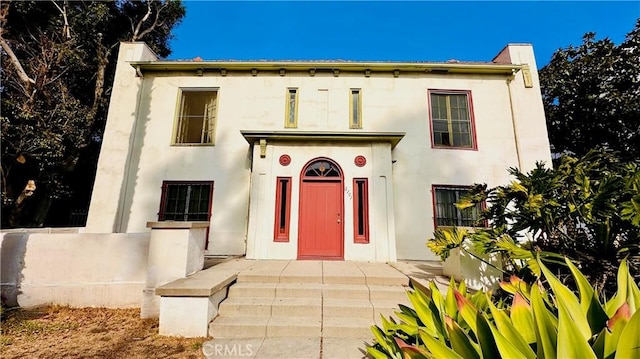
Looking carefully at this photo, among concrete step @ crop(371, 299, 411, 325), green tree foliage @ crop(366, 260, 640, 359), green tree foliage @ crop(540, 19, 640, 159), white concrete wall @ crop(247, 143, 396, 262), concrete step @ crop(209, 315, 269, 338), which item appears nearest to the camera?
green tree foliage @ crop(366, 260, 640, 359)

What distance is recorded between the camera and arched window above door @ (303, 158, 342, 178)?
7445 mm

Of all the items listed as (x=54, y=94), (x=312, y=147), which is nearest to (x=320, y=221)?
(x=312, y=147)

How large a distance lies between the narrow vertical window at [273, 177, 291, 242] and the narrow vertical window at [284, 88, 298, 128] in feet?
7.67

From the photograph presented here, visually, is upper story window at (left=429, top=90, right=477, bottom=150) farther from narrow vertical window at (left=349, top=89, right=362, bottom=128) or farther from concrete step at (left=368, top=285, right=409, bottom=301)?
concrete step at (left=368, top=285, right=409, bottom=301)

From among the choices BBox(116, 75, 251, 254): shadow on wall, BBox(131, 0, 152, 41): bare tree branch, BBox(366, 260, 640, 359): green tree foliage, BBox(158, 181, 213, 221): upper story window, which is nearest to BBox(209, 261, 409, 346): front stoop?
BBox(366, 260, 640, 359): green tree foliage

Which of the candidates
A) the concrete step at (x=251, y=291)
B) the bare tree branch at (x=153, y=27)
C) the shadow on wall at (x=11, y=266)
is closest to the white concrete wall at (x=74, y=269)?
the shadow on wall at (x=11, y=266)

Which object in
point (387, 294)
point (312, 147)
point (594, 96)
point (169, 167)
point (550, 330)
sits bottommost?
point (387, 294)

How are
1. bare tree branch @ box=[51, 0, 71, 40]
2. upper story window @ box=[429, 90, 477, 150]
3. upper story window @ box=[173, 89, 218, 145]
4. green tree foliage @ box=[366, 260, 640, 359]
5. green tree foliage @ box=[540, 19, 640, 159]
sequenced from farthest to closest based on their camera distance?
bare tree branch @ box=[51, 0, 71, 40] < green tree foliage @ box=[540, 19, 640, 159] < upper story window @ box=[173, 89, 218, 145] < upper story window @ box=[429, 90, 477, 150] < green tree foliage @ box=[366, 260, 640, 359]

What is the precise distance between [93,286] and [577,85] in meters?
16.9

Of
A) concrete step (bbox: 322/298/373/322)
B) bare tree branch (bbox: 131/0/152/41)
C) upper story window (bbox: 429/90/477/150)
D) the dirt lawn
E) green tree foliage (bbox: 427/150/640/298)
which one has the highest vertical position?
bare tree branch (bbox: 131/0/152/41)

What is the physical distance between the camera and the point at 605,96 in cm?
1039

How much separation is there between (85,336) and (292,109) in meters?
7.31

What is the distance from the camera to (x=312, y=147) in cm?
755

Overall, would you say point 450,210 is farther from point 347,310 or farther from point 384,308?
point 347,310
